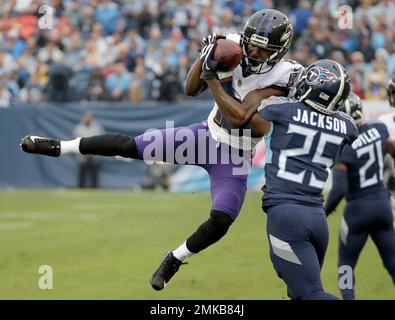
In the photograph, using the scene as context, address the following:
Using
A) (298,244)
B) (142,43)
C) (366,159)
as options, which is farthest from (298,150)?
(142,43)

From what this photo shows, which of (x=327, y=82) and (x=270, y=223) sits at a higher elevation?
(x=327, y=82)

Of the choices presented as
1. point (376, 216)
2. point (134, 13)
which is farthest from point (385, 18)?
point (376, 216)

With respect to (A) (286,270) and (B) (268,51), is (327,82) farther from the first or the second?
(A) (286,270)

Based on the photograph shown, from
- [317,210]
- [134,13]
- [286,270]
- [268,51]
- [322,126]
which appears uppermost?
[134,13]

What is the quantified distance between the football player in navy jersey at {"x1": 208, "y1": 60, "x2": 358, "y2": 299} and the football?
1.92 ft

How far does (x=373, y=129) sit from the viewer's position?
23.4 ft

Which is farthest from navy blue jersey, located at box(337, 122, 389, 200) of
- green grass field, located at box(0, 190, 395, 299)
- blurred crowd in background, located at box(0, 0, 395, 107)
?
blurred crowd in background, located at box(0, 0, 395, 107)

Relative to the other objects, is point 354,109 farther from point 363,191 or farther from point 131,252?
point 131,252

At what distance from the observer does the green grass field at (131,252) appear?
7926mm

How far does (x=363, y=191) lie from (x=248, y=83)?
1651mm

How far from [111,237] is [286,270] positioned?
613 cm

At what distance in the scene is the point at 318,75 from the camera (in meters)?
5.36

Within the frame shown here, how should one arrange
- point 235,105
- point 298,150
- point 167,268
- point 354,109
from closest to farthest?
point 298,150 → point 235,105 → point 167,268 → point 354,109
